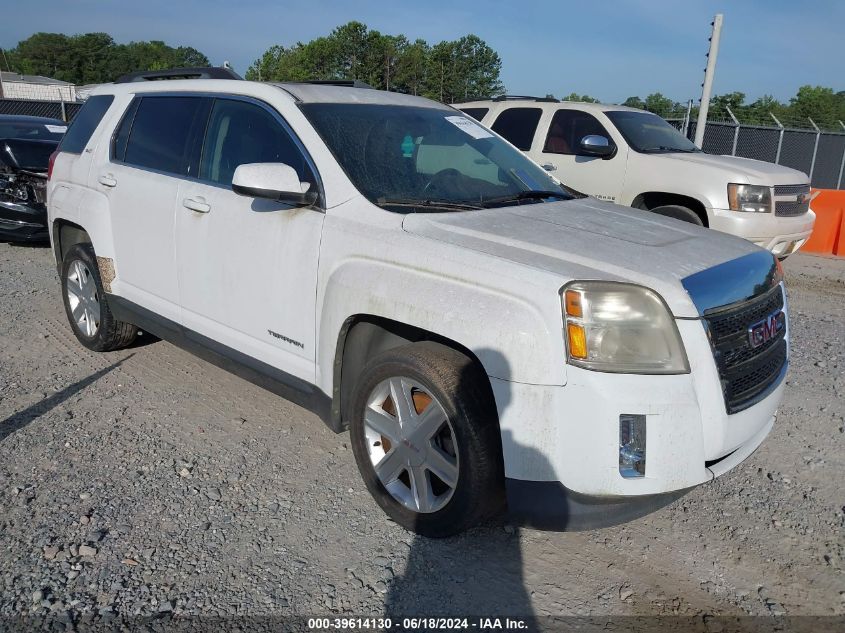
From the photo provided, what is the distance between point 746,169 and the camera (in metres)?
7.82

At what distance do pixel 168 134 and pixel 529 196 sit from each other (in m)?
2.23

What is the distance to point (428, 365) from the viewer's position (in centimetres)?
284

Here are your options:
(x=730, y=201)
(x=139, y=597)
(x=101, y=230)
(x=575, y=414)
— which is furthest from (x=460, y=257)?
(x=730, y=201)

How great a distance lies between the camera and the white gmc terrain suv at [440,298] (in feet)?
8.40

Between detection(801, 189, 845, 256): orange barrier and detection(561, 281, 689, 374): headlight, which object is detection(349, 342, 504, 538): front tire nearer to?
detection(561, 281, 689, 374): headlight

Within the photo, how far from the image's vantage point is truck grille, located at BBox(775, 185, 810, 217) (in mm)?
7885

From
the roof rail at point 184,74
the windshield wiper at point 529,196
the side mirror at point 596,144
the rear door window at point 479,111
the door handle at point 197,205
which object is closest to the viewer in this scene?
the windshield wiper at point 529,196

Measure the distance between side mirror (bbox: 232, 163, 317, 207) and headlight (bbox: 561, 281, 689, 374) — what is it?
1410 mm

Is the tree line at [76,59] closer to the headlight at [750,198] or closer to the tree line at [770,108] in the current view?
the tree line at [770,108]

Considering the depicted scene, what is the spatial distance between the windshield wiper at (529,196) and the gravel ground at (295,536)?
1556mm

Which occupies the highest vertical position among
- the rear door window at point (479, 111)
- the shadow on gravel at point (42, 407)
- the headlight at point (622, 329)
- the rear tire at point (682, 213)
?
the rear door window at point (479, 111)

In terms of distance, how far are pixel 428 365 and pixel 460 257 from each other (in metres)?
0.44

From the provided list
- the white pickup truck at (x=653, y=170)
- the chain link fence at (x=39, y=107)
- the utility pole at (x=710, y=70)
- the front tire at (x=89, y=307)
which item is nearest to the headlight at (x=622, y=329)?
the front tire at (x=89, y=307)

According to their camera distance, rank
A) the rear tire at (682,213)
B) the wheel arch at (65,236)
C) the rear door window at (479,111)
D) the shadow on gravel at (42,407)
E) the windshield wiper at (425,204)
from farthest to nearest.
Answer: the rear door window at (479,111) → the rear tire at (682,213) → the wheel arch at (65,236) → the shadow on gravel at (42,407) → the windshield wiper at (425,204)
